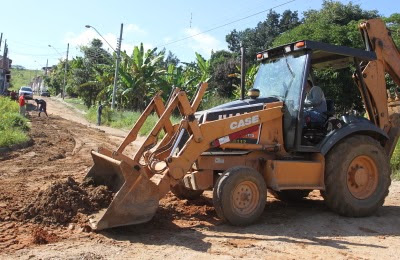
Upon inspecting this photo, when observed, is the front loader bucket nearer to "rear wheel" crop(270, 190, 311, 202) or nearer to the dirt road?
the dirt road

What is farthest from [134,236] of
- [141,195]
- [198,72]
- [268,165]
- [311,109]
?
[198,72]

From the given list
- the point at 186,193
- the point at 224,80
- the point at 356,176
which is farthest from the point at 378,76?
the point at 224,80

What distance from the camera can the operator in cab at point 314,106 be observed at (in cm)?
694

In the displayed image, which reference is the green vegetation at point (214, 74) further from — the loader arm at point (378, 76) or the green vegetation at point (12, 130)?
the loader arm at point (378, 76)

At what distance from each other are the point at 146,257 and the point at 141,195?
916 mm

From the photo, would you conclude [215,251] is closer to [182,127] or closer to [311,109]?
[182,127]

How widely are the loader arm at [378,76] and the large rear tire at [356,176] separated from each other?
2.03ft

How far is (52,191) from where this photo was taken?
5949 millimetres

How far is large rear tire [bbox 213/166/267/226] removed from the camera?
5.69m

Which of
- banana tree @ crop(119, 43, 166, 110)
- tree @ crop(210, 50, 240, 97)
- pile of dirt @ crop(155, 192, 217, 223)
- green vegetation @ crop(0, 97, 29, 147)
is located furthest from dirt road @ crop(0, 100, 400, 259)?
tree @ crop(210, 50, 240, 97)

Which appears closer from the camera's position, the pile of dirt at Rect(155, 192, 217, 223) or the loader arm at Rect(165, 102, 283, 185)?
the loader arm at Rect(165, 102, 283, 185)

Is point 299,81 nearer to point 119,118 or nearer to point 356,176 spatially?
point 356,176

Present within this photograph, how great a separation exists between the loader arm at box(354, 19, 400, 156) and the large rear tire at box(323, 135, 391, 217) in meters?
0.62

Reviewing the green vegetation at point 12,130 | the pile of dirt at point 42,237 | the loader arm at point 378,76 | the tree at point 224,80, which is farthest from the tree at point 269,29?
the pile of dirt at point 42,237
